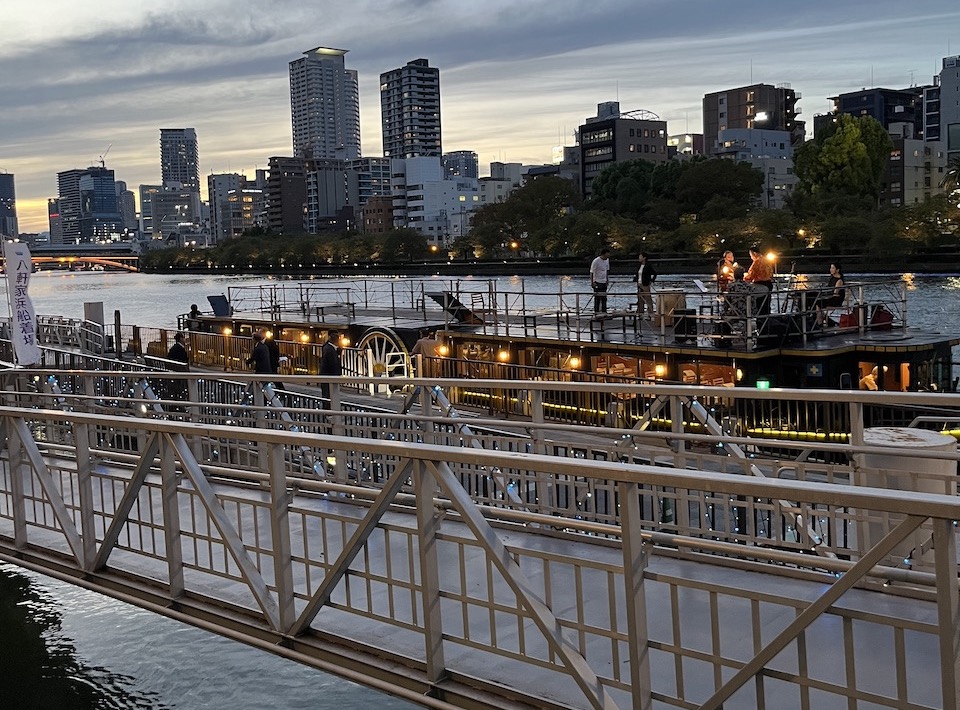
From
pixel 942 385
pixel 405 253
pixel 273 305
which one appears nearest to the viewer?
pixel 942 385

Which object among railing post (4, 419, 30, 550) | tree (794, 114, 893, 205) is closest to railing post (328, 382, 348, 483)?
railing post (4, 419, 30, 550)

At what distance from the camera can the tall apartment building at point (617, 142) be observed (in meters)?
184

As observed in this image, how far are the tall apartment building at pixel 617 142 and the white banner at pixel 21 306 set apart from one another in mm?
163414

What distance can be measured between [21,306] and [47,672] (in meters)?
10.9

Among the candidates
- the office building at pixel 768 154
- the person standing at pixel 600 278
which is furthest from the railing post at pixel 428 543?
the office building at pixel 768 154

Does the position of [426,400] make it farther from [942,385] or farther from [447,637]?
[942,385]

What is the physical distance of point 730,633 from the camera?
5668mm

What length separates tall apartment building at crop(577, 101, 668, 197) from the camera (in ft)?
602

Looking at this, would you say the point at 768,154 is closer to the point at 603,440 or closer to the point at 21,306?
the point at 603,440

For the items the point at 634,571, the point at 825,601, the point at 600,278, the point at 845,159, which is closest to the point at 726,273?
the point at 600,278

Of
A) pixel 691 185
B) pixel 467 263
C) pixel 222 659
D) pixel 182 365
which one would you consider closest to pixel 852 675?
pixel 222 659

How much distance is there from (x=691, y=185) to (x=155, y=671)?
103 metres

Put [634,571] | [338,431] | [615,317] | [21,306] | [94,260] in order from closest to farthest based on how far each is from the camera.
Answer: [634,571] → [338,431] → [21,306] → [615,317] → [94,260]

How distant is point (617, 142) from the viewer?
18275cm
